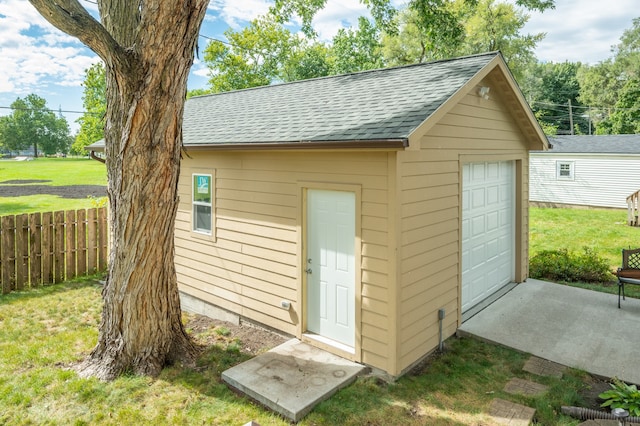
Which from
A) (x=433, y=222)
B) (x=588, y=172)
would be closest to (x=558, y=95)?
(x=588, y=172)

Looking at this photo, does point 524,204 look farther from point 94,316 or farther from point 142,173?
point 94,316

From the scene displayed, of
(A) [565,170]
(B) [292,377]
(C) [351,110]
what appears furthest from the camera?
(A) [565,170]

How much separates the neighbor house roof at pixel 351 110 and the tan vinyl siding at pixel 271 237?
0.32 metres

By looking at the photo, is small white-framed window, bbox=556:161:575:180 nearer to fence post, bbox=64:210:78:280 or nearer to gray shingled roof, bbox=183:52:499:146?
gray shingled roof, bbox=183:52:499:146

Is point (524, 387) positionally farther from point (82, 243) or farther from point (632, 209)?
point (632, 209)

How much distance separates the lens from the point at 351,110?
5.75 m

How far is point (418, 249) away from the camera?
497 centimetres

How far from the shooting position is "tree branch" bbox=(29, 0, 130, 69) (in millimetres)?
3910

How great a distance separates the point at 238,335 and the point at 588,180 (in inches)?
785

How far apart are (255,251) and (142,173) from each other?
221 centimetres

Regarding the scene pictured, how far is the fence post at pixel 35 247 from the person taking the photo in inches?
325

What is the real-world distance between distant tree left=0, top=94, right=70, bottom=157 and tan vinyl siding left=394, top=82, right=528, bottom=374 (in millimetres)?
47305

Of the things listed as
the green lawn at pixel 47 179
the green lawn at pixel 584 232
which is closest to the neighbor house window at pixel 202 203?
the green lawn at pixel 47 179

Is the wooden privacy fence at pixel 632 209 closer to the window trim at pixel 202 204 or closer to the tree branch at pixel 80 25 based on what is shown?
the window trim at pixel 202 204
